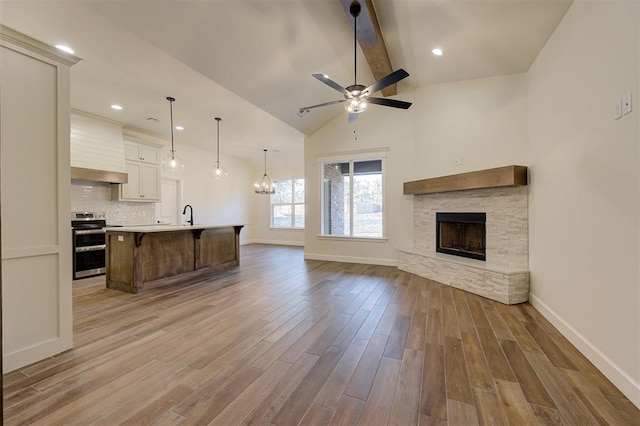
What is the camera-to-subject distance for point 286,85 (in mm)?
4688

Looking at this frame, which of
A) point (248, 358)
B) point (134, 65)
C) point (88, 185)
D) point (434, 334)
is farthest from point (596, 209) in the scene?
point (88, 185)

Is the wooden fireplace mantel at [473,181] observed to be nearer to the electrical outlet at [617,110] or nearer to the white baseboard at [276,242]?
the electrical outlet at [617,110]

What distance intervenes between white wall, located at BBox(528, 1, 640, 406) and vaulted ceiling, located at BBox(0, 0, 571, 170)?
2.42 feet

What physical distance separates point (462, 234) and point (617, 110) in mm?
3070

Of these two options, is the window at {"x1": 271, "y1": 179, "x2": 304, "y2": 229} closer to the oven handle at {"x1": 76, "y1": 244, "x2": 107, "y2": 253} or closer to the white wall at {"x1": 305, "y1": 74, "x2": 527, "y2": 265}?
the white wall at {"x1": 305, "y1": 74, "x2": 527, "y2": 265}

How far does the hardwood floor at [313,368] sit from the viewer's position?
1.71 metres

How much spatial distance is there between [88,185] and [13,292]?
426 cm

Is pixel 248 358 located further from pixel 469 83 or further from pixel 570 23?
pixel 469 83

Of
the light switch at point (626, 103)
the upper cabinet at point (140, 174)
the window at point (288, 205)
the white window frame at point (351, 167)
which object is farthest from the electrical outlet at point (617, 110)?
the window at point (288, 205)

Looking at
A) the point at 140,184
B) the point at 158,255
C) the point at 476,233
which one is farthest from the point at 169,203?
the point at 476,233

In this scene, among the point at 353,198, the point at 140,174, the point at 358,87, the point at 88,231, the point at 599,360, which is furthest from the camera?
the point at 353,198

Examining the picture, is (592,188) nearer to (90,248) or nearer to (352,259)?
(352,259)

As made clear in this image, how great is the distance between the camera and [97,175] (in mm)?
5238

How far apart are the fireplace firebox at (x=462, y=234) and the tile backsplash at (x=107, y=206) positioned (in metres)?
6.41
